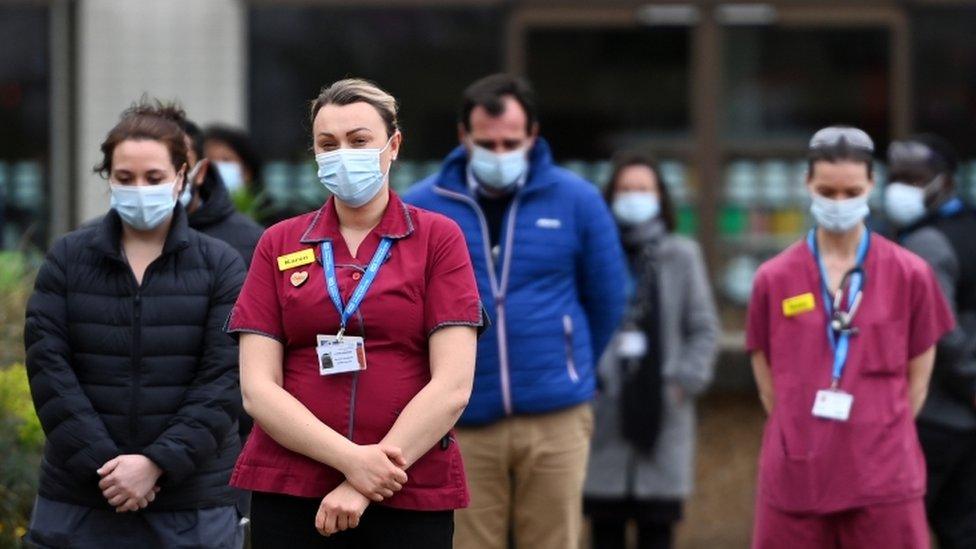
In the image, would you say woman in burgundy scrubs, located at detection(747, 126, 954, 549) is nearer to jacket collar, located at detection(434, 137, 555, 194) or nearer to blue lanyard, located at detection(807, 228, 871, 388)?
blue lanyard, located at detection(807, 228, 871, 388)

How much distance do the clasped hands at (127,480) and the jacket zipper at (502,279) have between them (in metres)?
1.57

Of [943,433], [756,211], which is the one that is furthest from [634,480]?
[756,211]

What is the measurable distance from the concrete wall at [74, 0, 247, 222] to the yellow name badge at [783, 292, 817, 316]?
4382mm

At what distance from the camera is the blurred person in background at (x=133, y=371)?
16.8 ft

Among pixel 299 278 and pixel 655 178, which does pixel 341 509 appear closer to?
pixel 299 278

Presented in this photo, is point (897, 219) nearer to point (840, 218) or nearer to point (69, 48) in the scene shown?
point (840, 218)

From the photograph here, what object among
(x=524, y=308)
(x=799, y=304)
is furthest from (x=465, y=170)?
(x=799, y=304)

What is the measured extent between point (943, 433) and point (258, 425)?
358 cm

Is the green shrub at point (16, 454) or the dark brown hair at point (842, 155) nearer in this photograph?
the dark brown hair at point (842, 155)

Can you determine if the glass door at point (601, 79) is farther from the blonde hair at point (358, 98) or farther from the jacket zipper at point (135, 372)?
the blonde hair at point (358, 98)

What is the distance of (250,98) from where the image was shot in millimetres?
9594

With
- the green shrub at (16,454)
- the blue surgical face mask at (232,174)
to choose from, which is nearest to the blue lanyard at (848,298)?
the green shrub at (16,454)

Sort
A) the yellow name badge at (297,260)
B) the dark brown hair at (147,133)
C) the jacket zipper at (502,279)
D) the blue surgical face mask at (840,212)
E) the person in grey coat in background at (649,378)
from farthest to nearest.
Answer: the person in grey coat in background at (649,378), the jacket zipper at (502,279), the blue surgical face mask at (840,212), the dark brown hair at (147,133), the yellow name badge at (297,260)

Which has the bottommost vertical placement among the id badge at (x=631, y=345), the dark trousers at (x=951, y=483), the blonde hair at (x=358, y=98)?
the dark trousers at (x=951, y=483)
